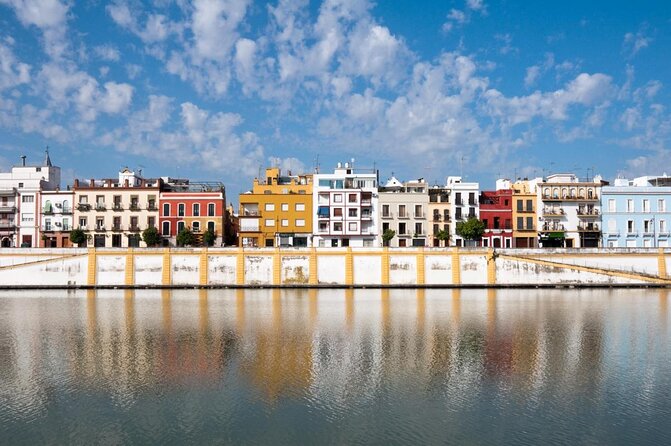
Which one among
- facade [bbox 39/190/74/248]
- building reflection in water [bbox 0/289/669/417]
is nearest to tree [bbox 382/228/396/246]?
building reflection in water [bbox 0/289/669/417]

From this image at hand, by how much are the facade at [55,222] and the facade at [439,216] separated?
44206 mm

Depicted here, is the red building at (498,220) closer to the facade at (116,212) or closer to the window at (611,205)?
the window at (611,205)

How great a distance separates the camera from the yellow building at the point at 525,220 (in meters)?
77.9

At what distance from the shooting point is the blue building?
7612cm

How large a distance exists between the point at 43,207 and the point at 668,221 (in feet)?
250

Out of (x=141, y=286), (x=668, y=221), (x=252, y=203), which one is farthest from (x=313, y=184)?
(x=668, y=221)

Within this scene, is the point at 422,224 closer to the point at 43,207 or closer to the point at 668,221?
the point at 668,221

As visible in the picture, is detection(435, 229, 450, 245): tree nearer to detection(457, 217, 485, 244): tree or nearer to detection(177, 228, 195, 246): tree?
detection(457, 217, 485, 244): tree

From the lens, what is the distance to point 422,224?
258 feet

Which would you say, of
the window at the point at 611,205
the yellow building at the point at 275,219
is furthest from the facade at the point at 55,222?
the window at the point at 611,205

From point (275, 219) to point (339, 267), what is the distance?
1720cm

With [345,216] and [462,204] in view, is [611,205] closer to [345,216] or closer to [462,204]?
[462,204]

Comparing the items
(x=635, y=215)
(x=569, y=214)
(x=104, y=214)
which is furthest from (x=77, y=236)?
(x=635, y=215)

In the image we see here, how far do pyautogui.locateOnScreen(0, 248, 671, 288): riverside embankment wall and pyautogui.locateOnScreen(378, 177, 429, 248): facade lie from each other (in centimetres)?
1485
